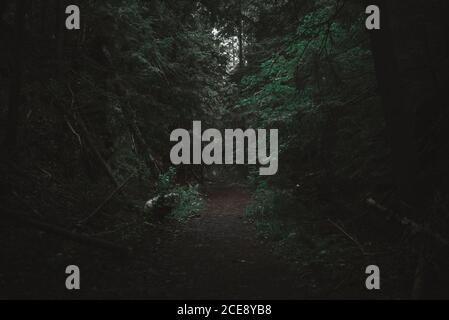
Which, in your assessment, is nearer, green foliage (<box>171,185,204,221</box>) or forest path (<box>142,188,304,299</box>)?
forest path (<box>142,188,304,299</box>)

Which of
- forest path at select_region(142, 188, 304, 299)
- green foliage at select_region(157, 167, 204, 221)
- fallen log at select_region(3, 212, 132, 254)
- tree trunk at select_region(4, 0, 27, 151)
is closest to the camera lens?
forest path at select_region(142, 188, 304, 299)

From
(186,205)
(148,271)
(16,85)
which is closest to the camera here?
(148,271)

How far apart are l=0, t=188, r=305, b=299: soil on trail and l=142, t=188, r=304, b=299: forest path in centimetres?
2

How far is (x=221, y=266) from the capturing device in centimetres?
888

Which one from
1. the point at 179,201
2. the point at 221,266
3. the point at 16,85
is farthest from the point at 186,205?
the point at 16,85

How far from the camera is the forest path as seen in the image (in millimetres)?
7070

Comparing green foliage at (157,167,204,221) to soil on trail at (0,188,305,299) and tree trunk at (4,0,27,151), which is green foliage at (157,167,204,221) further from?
tree trunk at (4,0,27,151)

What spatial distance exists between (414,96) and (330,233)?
355cm

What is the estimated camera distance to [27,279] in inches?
269

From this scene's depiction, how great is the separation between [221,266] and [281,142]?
7026 mm

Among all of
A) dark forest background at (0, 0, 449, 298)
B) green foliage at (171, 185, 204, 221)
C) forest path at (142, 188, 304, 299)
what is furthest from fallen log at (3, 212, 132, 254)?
green foliage at (171, 185, 204, 221)

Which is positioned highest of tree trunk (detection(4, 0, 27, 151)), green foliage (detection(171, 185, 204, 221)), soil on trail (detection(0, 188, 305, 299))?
tree trunk (detection(4, 0, 27, 151))

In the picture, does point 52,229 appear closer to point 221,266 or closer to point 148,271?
point 148,271

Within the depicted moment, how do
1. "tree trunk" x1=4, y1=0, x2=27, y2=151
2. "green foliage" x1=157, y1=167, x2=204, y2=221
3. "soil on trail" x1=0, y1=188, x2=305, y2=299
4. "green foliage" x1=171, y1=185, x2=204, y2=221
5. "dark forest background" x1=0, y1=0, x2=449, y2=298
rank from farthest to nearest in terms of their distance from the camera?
1. "green foliage" x1=171, y1=185, x2=204, y2=221
2. "green foliage" x1=157, y1=167, x2=204, y2=221
3. "tree trunk" x1=4, y1=0, x2=27, y2=151
4. "dark forest background" x1=0, y1=0, x2=449, y2=298
5. "soil on trail" x1=0, y1=188, x2=305, y2=299
